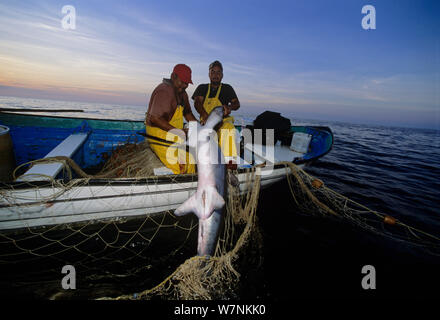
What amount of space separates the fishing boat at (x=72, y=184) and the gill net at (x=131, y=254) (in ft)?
0.28

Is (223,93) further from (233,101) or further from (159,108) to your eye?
(159,108)

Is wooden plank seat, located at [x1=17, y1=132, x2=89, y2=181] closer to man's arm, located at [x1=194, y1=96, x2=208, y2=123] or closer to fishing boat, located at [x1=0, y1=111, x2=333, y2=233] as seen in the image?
fishing boat, located at [x1=0, y1=111, x2=333, y2=233]

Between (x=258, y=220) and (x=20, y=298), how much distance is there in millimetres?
5031

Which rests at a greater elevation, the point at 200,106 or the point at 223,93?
the point at 223,93

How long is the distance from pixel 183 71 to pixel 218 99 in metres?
1.87

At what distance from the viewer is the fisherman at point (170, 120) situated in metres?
4.21

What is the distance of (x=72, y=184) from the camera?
3.39 metres

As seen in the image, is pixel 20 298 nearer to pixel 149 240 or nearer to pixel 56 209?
pixel 56 209

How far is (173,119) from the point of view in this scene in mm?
4578

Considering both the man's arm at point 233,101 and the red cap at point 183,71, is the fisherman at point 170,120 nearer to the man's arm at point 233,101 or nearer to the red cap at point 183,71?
the red cap at point 183,71

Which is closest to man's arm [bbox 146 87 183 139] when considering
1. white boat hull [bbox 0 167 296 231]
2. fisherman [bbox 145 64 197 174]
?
fisherman [bbox 145 64 197 174]

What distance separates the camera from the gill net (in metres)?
3.00

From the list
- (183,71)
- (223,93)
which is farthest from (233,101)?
(183,71)
